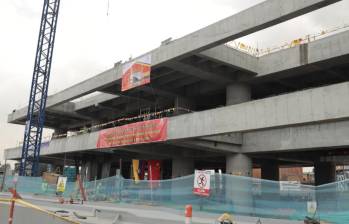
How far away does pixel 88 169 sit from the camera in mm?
49281

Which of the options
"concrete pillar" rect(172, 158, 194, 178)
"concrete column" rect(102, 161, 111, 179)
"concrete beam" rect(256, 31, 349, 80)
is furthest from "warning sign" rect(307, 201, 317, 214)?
"concrete column" rect(102, 161, 111, 179)

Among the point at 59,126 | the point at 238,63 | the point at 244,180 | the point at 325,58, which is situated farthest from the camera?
the point at 59,126

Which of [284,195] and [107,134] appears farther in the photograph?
[107,134]

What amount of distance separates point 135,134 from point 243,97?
8985mm

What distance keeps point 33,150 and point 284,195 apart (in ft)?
135

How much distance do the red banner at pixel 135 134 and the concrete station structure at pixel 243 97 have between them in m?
0.71

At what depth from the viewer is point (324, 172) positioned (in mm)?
35250

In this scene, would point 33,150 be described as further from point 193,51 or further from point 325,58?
point 325,58

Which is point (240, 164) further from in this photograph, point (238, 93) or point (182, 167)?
point (182, 167)

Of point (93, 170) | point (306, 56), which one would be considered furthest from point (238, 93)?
point (93, 170)

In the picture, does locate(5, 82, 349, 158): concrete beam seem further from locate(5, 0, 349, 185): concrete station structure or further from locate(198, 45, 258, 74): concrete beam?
locate(198, 45, 258, 74): concrete beam

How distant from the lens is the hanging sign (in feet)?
95.2

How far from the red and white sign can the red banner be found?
9.59 meters

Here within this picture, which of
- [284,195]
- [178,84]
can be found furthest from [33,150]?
[284,195]
